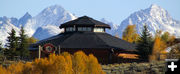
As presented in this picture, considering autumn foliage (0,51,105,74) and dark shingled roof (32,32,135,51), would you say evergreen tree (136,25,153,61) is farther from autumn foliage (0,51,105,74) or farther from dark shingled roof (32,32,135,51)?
autumn foliage (0,51,105,74)

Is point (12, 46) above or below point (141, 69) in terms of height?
above

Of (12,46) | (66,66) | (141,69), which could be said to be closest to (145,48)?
(141,69)

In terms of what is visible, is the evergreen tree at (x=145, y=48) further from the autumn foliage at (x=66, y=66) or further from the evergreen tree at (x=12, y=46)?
the autumn foliage at (x=66, y=66)

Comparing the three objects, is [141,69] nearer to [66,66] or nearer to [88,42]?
[66,66]

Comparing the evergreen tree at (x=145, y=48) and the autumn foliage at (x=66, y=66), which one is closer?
the autumn foliage at (x=66, y=66)

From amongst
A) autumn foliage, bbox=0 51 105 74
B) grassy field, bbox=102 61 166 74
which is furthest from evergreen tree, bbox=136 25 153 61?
autumn foliage, bbox=0 51 105 74

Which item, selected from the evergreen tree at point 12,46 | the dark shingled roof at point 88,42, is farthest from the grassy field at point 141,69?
the evergreen tree at point 12,46

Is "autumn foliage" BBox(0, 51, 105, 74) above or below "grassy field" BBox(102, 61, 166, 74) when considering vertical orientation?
above

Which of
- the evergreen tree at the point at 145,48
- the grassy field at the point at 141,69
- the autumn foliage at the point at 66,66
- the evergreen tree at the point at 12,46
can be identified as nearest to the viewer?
the autumn foliage at the point at 66,66

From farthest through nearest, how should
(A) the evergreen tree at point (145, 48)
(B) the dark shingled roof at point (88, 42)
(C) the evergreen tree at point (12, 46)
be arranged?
(B) the dark shingled roof at point (88, 42)
(C) the evergreen tree at point (12, 46)
(A) the evergreen tree at point (145, 48)

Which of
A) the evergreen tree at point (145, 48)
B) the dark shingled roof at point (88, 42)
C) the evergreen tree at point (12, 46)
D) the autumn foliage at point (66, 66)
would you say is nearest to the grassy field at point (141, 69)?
the autumn foliage at point (66, 66)

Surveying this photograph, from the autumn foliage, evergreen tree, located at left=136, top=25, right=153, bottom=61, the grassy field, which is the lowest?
the grassy field

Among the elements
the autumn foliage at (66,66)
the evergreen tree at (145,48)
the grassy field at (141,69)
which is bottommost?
the grassy field at (141,69)

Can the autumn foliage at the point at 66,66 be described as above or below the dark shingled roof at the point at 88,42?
below
